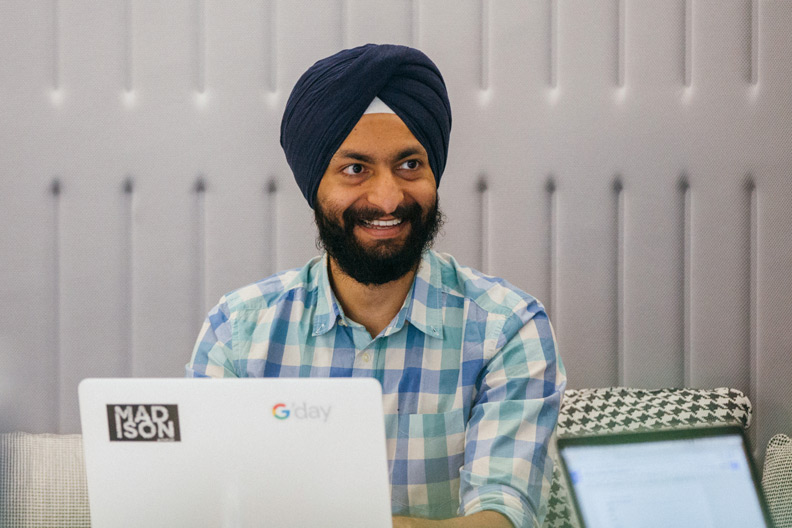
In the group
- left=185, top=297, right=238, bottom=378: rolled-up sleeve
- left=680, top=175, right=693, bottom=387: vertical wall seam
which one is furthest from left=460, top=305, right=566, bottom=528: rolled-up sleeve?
left=680, top=175, right=693, bottom=387: vertical wall seam

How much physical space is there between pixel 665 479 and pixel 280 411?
43cm

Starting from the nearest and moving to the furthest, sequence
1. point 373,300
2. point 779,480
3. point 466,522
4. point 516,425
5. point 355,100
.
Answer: point 466,522 < point 516,425 < point 355,100 < point 373,300 < point 779,480

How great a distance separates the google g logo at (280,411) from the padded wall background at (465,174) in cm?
115

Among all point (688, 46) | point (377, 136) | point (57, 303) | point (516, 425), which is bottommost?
point (516, 425)

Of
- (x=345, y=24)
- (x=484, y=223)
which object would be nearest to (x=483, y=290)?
(x=484, y=223)

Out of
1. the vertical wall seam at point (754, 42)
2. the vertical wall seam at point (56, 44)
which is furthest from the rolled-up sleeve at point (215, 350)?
the vertical wall seam at point (754, 42)

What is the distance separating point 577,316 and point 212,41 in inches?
44.9

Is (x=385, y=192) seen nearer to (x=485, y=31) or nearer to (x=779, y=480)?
(x=485, y=31)

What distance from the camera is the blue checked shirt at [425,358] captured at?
1.27m

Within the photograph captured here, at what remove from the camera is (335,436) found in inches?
28.9

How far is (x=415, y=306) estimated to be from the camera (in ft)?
4.52

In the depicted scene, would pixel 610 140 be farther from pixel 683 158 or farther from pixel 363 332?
pixel 363 332

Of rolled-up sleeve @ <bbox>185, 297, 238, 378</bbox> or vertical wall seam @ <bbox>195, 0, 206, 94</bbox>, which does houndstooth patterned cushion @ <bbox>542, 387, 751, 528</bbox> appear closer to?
rolled-up sleeve @ <bbox>185, 297, 238, 378</bbox>

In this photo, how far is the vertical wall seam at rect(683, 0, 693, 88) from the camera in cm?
185
